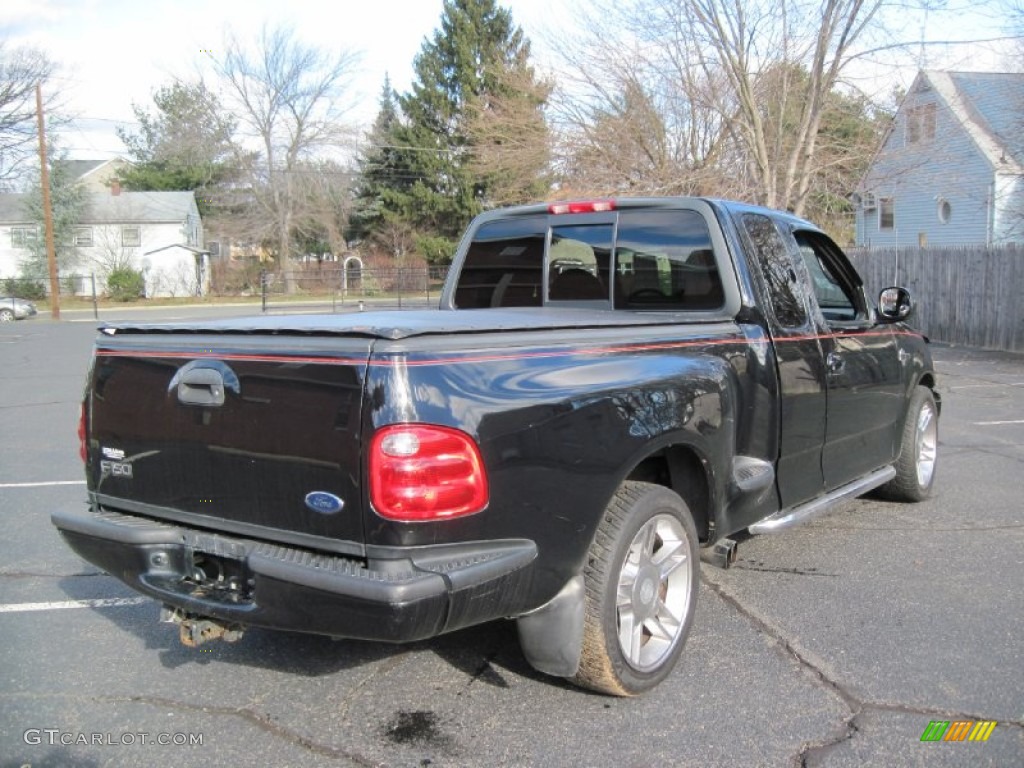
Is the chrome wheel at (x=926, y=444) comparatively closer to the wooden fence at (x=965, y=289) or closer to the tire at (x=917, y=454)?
the tire at (x=917, y=454)

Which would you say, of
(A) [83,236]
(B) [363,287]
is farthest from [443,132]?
(A) [83,236]

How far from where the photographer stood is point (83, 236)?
5412 cm

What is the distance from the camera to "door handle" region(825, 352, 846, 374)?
4.56 metres

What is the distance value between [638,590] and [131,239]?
2313 inches

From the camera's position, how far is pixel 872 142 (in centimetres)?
1834

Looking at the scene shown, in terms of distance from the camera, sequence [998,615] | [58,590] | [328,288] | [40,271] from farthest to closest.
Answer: [40,271] → [328,288] → [58,590] → [998,615]

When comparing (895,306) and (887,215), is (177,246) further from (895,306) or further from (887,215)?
(895,306)

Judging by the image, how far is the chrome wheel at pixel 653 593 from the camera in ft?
10.7

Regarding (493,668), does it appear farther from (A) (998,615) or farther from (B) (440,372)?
(A) (998,615)

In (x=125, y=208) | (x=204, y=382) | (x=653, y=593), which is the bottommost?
(x=653, y=593)

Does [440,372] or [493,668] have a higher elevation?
[440,372]

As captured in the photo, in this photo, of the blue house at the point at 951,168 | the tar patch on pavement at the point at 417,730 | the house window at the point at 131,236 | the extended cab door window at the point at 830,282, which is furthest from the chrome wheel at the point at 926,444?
the house window at the point at 131,236

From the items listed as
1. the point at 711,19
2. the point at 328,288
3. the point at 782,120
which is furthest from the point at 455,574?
the point at 328,288

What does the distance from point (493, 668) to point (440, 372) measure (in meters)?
1.55
